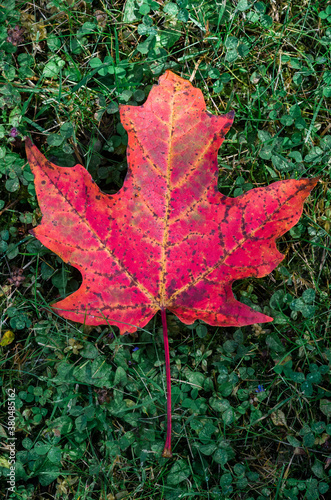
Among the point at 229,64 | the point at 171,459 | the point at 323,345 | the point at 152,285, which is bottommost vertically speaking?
the point at 171,459

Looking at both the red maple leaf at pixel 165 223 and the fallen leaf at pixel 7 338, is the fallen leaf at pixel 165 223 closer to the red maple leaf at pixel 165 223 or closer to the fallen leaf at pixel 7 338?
the red maple leaf at pixel 165 223

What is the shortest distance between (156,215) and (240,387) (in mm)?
1102

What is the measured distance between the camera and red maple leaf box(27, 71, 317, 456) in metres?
1.84

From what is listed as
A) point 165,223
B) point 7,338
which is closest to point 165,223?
point 165,223

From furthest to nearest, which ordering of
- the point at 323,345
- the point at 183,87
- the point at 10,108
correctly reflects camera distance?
the point at 10,108
the point at 323,345
the point at 183,87

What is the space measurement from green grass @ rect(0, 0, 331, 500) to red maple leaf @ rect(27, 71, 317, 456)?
37cm

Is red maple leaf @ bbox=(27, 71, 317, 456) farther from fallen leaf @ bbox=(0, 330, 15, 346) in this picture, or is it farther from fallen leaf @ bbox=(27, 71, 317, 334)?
fallen leaf @ bbox=(0, 330, 15, 346)

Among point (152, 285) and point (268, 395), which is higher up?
point (152, 285)

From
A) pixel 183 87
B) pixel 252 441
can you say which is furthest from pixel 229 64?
pixel 252 441

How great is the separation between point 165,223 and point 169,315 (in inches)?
24.9

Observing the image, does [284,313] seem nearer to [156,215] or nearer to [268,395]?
[268,395]

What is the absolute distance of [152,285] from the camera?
6.30ft

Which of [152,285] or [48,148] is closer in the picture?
[152,285]

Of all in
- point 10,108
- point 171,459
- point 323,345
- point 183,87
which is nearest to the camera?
point 183,87
